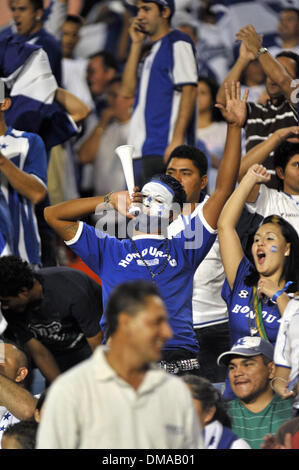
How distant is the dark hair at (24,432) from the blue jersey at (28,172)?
1688mm

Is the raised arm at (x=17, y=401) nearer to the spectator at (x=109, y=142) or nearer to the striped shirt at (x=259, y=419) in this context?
the striped shirt at (x=259, y=419)

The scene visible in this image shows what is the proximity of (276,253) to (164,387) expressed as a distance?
2070mm

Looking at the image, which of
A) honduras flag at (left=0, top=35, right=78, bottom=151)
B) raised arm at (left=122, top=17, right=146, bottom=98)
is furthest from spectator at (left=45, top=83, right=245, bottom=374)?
raised arm at (left=122, top=17, right=146, bottom=98)

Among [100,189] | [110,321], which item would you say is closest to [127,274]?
[110,321]

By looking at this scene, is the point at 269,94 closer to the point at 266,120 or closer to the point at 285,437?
the point at 266,120

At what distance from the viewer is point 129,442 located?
3135 millimetres

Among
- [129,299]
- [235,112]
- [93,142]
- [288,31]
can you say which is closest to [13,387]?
[235,112]

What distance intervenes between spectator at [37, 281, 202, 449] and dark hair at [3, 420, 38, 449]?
1.37 meters

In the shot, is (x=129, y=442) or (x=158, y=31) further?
(x=158, y=31)

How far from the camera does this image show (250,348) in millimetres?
4805

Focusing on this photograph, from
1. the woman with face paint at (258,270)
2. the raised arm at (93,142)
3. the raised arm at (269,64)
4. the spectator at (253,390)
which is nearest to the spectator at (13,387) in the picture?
the spectator at (253,390)

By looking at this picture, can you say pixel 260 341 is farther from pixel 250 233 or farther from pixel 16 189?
pixel 16 189

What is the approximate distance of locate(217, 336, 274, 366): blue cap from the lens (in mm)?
4793

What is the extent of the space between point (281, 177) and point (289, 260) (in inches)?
37.8
